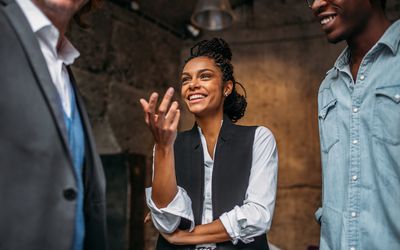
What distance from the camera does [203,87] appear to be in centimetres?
203

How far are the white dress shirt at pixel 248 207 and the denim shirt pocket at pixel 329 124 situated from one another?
236 millimetres

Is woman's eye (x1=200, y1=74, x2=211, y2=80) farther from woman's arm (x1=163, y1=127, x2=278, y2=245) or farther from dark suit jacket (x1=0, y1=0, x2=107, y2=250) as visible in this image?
dark suit jacket (x1=0, y1=0, x2=107, y2=250)

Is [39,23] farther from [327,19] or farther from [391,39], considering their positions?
[391,39]

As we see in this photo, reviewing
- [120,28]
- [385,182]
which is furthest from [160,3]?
[385,182]

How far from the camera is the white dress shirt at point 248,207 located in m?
1.70

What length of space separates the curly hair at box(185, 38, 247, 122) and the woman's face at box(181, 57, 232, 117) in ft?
0.14

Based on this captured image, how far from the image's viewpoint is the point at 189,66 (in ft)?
6.91

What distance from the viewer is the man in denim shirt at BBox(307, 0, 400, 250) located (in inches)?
58.8

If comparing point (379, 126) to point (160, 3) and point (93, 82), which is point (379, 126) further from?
point (160, 3)

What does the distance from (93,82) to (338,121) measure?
9.68 ft

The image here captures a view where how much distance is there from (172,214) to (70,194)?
27.1 inches

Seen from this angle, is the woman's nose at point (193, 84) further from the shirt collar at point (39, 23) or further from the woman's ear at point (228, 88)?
the shirt collar at point (39, 23)

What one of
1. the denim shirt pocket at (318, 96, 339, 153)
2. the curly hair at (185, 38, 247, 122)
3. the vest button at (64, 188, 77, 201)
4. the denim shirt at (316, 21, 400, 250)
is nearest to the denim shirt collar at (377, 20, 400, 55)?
the denim shirt at (316, 21, 400, 250)

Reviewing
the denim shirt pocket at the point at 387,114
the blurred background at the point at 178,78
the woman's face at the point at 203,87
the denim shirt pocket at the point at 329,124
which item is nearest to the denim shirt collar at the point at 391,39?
the denim shirt pocket at the point at 387,114
